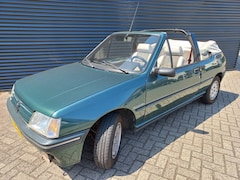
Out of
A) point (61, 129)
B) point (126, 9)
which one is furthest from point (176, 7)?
point (61, 129)

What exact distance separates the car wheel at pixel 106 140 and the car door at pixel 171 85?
59 centimetres

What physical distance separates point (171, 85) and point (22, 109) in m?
2.00

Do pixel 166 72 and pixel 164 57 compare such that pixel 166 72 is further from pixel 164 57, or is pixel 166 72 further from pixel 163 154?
pixel 163 154

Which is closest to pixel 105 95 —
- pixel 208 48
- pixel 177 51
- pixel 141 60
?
pixel 141 60

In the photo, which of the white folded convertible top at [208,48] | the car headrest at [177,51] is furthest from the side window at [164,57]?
the white folded convertible top at [208,48]

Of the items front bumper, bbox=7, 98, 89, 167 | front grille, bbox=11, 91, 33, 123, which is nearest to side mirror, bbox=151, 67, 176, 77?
front bumper, bbox=7, 98, 89, 167

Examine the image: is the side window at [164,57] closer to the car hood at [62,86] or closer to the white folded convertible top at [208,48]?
the car hood at [62,86]

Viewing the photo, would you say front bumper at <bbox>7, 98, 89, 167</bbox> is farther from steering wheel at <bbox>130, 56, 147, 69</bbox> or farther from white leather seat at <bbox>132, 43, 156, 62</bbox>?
white leather seat at <bbox>132, 43, 156, 62</bbox>

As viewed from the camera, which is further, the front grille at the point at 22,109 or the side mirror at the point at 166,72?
the side mirror at the point at 166,72

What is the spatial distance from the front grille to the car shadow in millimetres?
832

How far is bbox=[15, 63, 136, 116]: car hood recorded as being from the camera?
1908 millimetres

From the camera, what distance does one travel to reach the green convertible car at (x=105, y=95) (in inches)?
72.0

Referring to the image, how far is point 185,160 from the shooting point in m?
2.50

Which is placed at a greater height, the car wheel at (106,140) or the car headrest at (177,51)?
the car headrest at (177,51)
